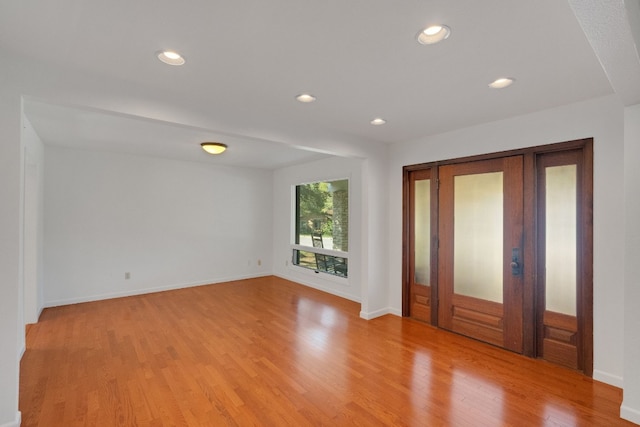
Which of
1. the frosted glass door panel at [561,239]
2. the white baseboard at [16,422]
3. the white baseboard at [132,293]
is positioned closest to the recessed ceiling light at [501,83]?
the frosted glass door panel at [561,239]

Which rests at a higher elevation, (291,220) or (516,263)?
(291,220)

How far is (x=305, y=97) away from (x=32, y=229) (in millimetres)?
3873

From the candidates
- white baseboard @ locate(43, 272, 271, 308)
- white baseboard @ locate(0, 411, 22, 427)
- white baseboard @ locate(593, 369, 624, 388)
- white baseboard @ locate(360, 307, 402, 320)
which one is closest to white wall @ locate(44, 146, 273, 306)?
white baseboard @ locate(43, 272, 271, 308)

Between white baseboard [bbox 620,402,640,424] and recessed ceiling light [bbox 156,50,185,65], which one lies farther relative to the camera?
white baseboard [bbox 620,402,640,424]

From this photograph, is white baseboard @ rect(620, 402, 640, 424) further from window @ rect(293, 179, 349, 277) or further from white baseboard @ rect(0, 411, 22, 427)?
white baseboard @ rect(0, 411, 22, 427)

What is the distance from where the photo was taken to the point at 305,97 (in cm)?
269

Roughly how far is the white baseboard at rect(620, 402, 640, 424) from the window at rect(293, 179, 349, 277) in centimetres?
371

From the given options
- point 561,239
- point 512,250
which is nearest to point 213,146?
point 512,250

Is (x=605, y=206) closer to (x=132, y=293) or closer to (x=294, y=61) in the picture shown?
(x=294, y=61)

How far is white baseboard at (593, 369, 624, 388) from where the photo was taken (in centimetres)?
253

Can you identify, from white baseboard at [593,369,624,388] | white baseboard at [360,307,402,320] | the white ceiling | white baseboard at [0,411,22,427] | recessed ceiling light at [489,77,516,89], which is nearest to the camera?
the white ceiling

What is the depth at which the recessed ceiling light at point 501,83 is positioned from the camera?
2.30 metres

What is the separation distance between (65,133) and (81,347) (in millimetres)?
2648

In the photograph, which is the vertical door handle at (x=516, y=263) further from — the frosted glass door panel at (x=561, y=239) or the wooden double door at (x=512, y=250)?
the frosted glass door panel at (x=561, y=239)
